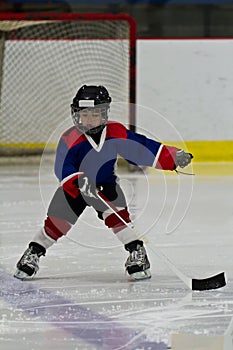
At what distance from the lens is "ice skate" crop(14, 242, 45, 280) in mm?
2203

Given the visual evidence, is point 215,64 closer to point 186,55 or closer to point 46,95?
point 186,55

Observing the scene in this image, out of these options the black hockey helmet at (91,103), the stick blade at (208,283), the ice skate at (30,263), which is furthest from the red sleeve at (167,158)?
the ice skate at (30,263)

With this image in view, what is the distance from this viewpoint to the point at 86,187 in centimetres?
205

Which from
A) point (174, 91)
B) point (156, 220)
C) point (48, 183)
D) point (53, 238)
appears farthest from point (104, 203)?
point (174, 91)

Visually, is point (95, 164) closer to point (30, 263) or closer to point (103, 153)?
point (103, 153)

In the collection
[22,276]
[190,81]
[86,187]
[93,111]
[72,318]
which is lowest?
[72,318]

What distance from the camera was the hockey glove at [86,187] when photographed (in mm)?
2055

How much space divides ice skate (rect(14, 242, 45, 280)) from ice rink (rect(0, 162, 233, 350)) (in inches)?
0.9

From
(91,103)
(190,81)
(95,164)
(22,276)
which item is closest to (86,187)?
(95,164)

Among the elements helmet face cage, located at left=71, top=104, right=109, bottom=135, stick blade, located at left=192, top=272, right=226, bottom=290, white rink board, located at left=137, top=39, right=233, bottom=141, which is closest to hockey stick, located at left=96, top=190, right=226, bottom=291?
stick blade, located at left=192, top=272, right=226, bottom=290

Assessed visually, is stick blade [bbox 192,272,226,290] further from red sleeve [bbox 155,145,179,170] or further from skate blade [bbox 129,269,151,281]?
red sleeve [bbox 155,145,179,170]

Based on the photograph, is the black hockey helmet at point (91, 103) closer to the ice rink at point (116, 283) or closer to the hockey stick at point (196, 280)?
the hockey stick at point (196, 280)

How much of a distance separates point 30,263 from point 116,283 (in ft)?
0.69

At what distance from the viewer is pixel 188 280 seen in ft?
6.89
